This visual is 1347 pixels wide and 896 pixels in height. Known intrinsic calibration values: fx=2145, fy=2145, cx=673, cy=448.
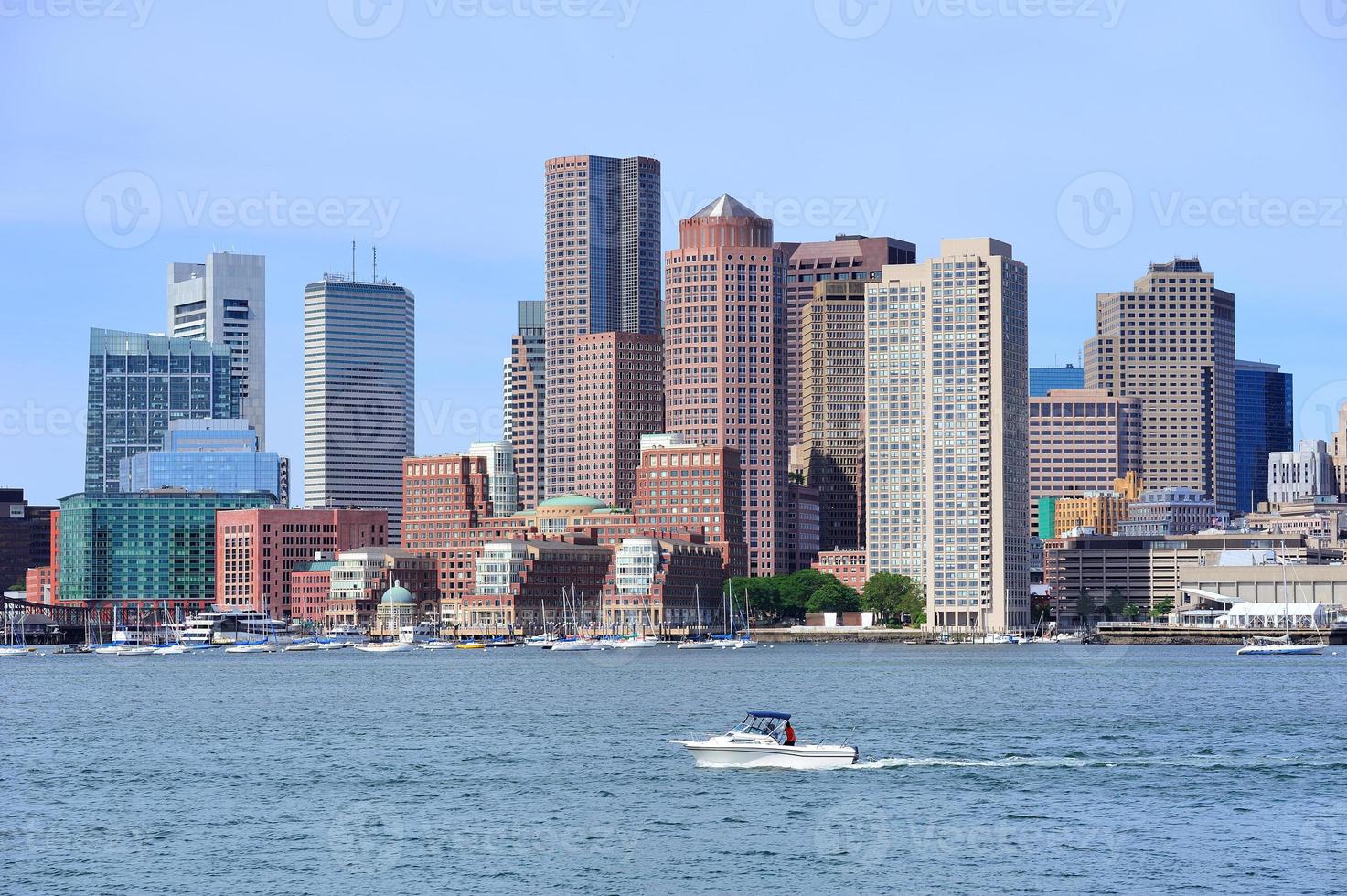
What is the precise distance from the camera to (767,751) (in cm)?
10469

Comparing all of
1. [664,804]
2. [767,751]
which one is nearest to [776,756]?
[767,751]

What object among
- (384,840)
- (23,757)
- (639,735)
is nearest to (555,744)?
(639,735)

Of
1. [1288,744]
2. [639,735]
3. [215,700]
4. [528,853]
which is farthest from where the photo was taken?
[215,700]

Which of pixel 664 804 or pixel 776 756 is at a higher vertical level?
pixel 776 756

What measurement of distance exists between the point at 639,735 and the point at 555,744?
21.8 feet

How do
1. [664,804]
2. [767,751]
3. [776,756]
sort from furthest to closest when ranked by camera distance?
[776,756], [767,751], [664,804]

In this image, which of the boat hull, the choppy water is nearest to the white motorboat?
the boat hull

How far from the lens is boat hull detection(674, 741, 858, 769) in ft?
341

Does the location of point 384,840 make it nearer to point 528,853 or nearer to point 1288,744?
point 528,853

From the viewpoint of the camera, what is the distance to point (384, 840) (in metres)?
87.0

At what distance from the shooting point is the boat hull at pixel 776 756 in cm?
10381

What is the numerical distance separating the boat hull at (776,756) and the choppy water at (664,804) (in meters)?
0.77

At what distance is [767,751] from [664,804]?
1030 centimetres

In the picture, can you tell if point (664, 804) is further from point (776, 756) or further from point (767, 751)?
point (776, 756)
